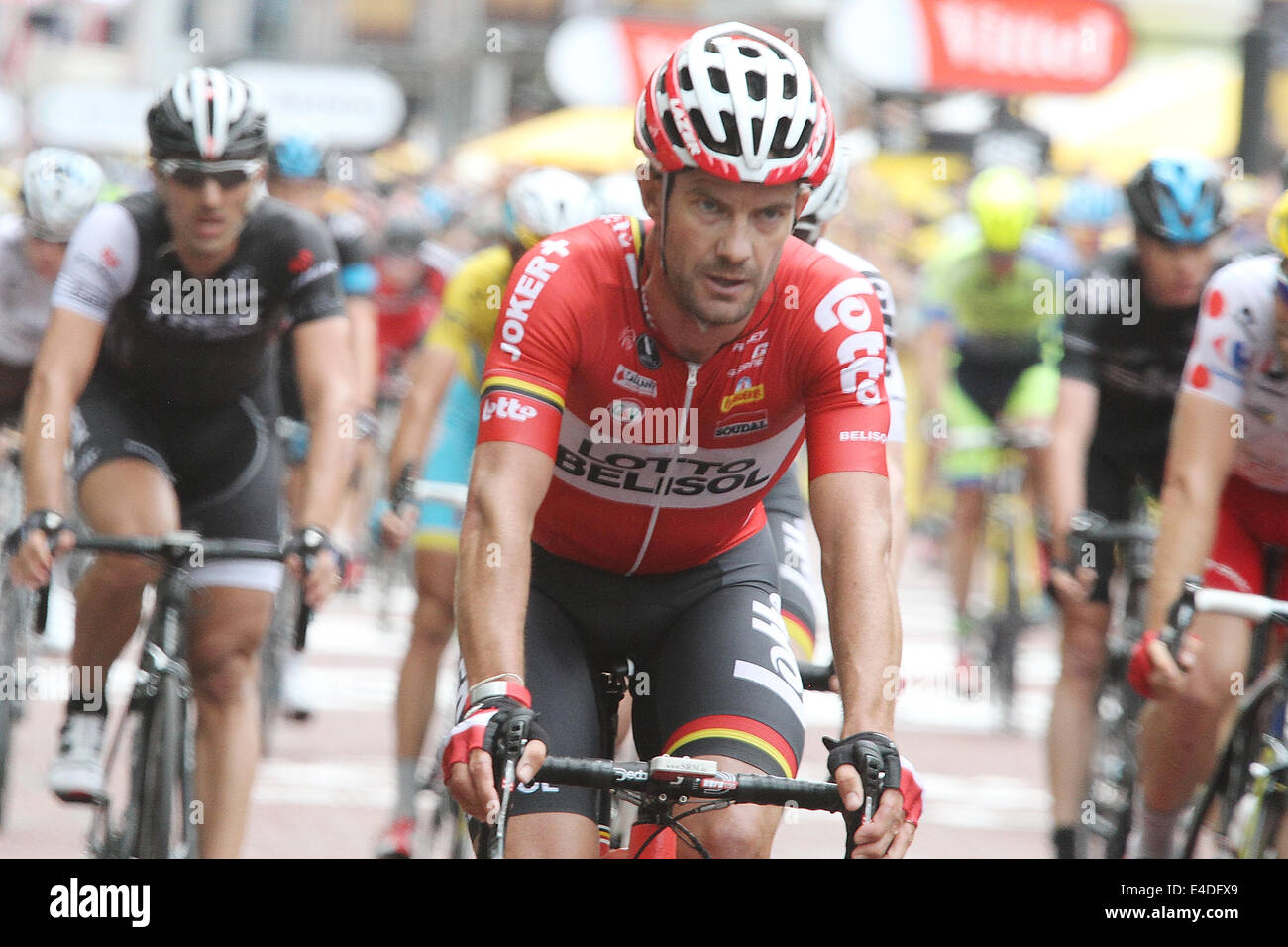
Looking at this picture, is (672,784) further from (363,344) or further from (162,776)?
(363,344)

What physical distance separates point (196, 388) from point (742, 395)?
2.44 m

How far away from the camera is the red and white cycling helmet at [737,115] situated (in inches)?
137

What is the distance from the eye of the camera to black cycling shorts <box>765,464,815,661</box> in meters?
5.14

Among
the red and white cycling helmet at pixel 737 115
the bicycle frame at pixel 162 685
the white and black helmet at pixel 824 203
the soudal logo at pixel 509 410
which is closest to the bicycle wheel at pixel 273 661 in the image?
the bicycle frame at pixel 162 685

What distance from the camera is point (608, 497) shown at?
13.3ft

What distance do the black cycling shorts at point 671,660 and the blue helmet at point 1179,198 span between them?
9.62ft

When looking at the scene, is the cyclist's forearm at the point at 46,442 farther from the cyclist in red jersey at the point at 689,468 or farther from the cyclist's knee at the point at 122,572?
the cyclist in red jersey at the point at 689,468

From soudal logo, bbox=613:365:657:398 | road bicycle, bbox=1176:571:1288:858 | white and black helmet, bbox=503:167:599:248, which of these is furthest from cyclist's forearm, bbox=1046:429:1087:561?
→ soudal logo, bbox=613:365:657:398

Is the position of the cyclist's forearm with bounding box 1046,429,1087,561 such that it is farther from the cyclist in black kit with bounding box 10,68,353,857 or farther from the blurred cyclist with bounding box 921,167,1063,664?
the blurred cyclist with bounding box 921,167,1063,664

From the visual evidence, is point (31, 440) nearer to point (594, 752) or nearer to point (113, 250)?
point (113, 250)

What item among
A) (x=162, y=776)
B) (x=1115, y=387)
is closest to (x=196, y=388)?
(x=162, y=776)
